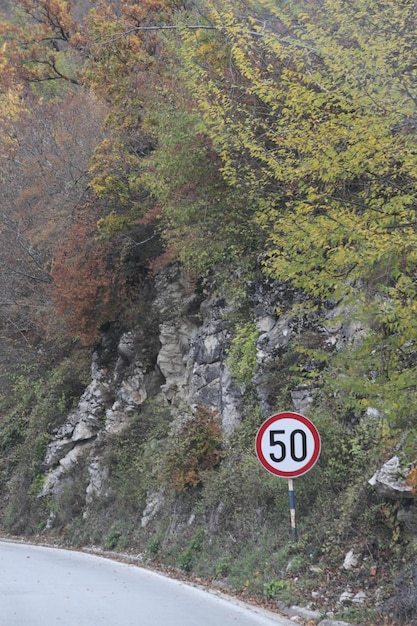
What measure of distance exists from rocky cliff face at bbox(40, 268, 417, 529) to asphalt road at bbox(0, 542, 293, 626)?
4049mm

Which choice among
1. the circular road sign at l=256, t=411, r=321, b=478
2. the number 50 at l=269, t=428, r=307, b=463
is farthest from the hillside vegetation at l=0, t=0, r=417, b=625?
the number 50 at l=269, t=428, r=307, b=463

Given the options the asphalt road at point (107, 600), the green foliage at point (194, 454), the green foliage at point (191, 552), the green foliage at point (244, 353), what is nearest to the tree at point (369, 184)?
the asphalt road at point (107, 600)

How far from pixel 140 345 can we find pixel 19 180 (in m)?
11.6

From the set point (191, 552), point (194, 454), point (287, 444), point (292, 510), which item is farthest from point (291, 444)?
point (194, 454)


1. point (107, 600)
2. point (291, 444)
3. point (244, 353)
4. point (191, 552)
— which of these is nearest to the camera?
point (107, 600)

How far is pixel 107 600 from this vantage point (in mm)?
11320

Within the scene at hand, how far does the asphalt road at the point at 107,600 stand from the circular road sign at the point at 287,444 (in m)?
2.01

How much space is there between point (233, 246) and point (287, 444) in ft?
22.5

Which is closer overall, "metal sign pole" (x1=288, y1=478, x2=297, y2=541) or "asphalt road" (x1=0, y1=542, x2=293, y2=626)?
"asphalt road" (x1=0, y1=542, x2=293, y2=626)

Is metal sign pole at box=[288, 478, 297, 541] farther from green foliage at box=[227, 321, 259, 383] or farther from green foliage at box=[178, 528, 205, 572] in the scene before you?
green foliage at box=[227, 321, 259, 383]

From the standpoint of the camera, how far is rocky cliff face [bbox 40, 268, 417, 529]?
17.2 meters

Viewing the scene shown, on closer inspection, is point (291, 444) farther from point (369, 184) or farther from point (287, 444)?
point (369, 184)

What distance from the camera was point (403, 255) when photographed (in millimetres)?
9172

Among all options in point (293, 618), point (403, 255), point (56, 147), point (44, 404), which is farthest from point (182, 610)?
point (56, 147)
